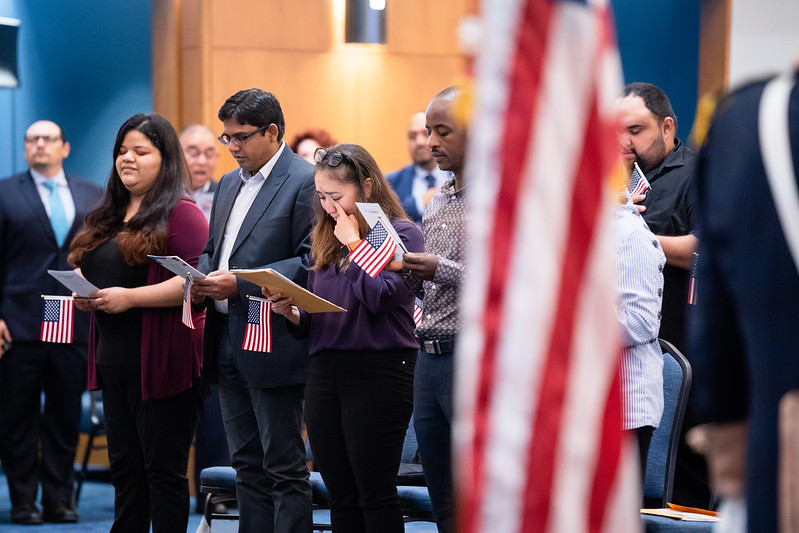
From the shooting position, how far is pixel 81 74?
7.54 m

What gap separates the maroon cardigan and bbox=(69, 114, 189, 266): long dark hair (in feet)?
0.19

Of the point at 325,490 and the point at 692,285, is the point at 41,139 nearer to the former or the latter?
the point at 325,490

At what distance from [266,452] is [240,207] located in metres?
0.88

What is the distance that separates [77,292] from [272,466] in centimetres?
98

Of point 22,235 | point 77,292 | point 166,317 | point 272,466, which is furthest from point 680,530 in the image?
point 22,235

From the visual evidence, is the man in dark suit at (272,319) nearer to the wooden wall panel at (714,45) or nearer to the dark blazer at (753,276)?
the dark blazer at (753,276)

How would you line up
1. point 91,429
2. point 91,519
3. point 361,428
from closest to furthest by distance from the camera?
point 361,428, point 91,519, point 91,429

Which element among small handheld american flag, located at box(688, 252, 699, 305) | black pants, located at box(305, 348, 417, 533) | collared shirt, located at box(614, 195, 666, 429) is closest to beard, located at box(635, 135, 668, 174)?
small handheld american flag, located at box(688, 252, 699, 305)

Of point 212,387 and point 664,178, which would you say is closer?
point 664,178

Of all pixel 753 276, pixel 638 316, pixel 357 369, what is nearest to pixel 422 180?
pixel 357 369

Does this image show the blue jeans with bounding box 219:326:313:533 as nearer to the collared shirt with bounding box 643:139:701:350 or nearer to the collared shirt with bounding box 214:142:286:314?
the collared shirt with bounding box 214:142:286:314

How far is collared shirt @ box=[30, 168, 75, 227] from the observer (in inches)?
220

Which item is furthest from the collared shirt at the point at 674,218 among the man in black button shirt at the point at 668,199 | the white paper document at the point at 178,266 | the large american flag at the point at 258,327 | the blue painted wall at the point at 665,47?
the blue painted wall at the point at 665,47

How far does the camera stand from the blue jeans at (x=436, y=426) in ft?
10.1
